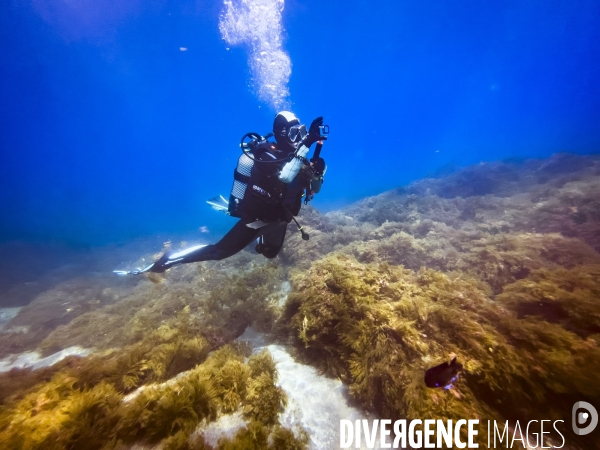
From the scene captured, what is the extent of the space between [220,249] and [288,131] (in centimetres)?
298

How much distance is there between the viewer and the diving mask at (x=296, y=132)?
4414mm

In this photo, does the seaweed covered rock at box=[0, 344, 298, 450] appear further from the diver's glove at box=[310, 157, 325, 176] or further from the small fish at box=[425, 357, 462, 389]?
the diver's glove at box=[310, 157, 325, 176]

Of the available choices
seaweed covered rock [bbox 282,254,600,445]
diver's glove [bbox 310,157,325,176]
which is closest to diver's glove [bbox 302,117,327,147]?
diver's glove [bbox 310,157,325,176]

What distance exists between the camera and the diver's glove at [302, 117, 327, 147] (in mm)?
3988

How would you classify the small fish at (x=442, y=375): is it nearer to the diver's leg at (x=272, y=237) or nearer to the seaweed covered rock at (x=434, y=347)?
the seaweed covered rock at (x=434, y=347)

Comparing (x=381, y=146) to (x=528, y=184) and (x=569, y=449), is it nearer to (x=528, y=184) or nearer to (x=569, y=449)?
(x=528, y=184)

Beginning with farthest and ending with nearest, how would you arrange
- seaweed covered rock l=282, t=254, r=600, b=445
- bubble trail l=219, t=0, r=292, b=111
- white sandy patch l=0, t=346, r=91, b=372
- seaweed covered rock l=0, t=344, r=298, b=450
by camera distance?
bubble trail l=219, t=0, r=292, b=111 < white sandy patch l=0, t=346, r=91, b=372 < seaweed covered rock l=282, t=254, r=600, b=445 < seaweed covered rock l=0, t=344, r=298, b=450

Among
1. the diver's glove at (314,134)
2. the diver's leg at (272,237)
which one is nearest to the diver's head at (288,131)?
the diver's glove at (314,134)

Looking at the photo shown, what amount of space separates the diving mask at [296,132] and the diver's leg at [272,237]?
1788mm

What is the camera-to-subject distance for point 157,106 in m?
74.6

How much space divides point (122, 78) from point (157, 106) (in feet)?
66.4

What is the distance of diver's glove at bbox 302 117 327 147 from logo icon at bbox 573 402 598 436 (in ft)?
14.4

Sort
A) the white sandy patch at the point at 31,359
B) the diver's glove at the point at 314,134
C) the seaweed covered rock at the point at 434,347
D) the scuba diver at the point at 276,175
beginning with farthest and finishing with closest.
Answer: the white sandy patch at the point at 31,359, the scuba diver at the point at 276,175, the diver's glove at the point at 314,134, the seaweed covered rock at the point at 434,347

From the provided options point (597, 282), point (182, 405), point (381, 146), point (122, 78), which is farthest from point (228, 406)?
point (381, 146)
